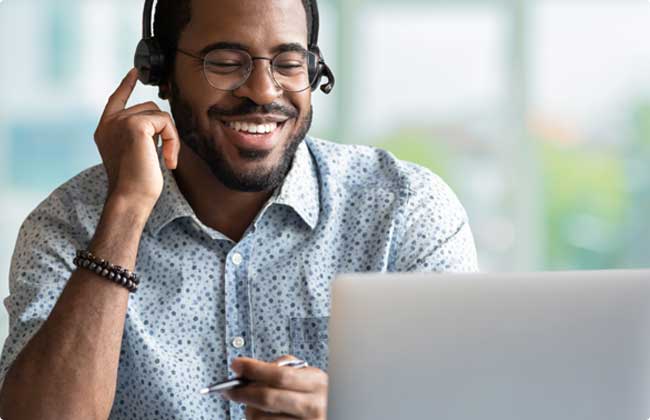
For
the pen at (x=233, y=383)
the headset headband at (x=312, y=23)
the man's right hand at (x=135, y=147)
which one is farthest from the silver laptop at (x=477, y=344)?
the headset headband at (x=312, y=23)

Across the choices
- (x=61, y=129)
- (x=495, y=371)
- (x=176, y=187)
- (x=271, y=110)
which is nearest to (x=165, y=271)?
(x=176, y=187)

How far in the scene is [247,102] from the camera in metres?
1.91

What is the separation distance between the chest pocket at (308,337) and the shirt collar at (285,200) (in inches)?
7.5

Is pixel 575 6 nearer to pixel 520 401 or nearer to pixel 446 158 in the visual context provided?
pixel 446 158

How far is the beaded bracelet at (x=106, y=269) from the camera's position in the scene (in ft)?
5.40

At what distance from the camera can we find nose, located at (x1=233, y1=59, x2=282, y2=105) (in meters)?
1.89

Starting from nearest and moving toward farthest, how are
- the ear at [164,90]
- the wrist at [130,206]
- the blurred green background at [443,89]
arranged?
the wrist at [130,206] < the ear at [164,90] < the blurred green background at [443,89]

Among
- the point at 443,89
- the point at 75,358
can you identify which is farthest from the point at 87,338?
the point at 443,89

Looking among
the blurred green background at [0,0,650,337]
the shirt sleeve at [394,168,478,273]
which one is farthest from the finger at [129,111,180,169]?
the blurred green background at [0,0,650,337]

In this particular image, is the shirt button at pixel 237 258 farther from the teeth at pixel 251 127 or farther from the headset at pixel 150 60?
the headset at pixel 150 60

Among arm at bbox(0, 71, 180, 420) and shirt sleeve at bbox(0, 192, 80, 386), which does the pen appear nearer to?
arm at bbox(0, 71, 180, 420)

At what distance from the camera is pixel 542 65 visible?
464cm

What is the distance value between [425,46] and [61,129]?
1.75 meters

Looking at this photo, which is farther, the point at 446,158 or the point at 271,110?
the point at 446,158
